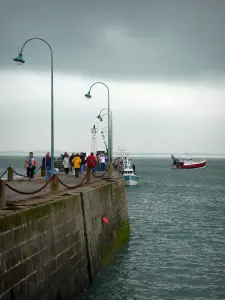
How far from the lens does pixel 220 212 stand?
40.0m

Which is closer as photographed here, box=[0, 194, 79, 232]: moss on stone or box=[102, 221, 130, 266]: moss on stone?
box=[0, 194, 79, 232]: moss on stone

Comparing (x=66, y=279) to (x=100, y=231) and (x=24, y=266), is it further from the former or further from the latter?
(x=100, y=231)

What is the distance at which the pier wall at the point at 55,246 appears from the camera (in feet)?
35.2

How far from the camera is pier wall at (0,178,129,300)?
10734 mm

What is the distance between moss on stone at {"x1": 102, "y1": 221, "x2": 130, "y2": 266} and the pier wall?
52mm

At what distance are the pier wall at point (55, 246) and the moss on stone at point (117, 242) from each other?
0.05m

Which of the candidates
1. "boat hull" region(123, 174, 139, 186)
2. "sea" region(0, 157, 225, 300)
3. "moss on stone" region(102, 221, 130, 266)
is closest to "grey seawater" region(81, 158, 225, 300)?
"sea" region(0, 157, 225, 300)

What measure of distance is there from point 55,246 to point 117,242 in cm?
982

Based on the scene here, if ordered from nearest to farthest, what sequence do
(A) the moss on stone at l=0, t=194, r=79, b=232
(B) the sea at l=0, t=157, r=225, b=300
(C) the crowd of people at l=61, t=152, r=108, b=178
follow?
(A) the moss on stone at l=0, t=194, r=79, b=232, (B) the sea at l=0, t=157, r=225, b=300, (C) the crowd of people at l=61, t=152, r=108, b=178

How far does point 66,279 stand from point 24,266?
308 centimetres

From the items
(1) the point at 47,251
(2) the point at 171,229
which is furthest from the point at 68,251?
(2) the point at 171,229

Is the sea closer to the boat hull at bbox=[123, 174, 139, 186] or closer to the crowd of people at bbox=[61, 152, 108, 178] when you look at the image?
the crowd of people at bbox=[61, 152, 108, 178]

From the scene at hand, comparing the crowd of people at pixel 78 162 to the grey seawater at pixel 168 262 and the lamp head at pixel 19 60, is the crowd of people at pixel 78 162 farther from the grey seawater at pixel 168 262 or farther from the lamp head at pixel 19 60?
the lamp head at pixel 19 60

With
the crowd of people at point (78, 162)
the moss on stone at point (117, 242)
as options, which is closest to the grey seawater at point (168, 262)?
the moss on stone at point (117, 242)
